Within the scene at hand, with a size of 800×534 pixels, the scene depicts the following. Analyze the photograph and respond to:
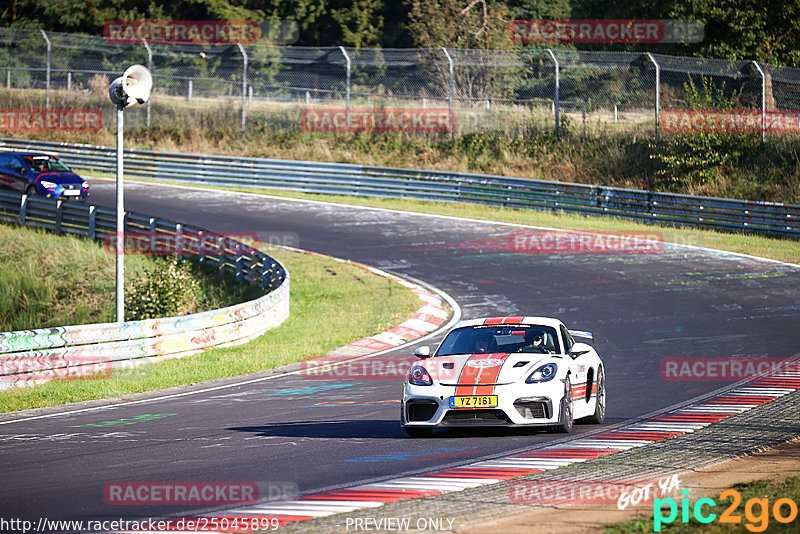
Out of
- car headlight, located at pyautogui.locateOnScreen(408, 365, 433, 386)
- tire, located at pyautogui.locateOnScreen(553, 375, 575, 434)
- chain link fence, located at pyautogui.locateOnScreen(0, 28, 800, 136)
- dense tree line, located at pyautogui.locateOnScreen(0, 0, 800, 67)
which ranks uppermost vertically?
dense tree line, located at pyautogui.locateOnScreen(0, 0, 800, 67)

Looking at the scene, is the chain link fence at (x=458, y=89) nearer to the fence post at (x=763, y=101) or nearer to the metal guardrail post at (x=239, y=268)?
the fence post at (x=763, y=101)

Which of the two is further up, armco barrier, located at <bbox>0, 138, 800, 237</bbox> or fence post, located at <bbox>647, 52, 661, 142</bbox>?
fence post, located at <bbox>647, 52, 661, 142</bbox>

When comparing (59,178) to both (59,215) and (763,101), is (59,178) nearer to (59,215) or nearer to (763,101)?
(59,215)

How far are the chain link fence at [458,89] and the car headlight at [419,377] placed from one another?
23991mm

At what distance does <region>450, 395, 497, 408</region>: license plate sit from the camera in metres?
10.2

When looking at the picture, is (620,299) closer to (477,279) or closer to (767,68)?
(477,279)

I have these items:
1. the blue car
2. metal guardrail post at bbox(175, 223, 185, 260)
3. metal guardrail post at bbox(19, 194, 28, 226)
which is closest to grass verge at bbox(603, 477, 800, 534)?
metal guardrail post at bbox(175, 223, 185, 260)

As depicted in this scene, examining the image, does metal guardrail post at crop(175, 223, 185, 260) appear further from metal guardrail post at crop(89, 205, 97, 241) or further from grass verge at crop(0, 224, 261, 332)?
metal guardrail post at crop(89, 205, 97, 241)

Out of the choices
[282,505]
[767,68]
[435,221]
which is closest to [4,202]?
[435,221]

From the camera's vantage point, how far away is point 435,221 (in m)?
31.5

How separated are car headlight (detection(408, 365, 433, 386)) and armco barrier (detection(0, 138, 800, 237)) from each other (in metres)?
20.3

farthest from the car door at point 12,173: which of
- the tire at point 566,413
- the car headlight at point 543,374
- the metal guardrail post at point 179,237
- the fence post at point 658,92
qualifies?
the tire at point 566,413

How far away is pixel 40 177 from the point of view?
3334 centimetres

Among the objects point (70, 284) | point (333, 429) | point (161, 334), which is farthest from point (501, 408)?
point (70, 284)
